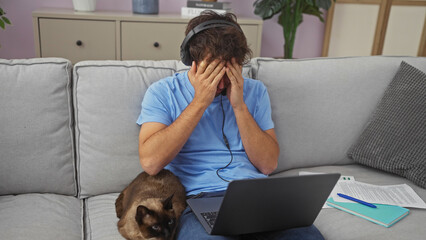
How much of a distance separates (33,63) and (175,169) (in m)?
0.68

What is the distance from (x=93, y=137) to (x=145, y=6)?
1.58 meters

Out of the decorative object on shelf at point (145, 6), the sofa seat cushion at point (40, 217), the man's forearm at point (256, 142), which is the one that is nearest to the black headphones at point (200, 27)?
the man's forearm at point (256, 142)

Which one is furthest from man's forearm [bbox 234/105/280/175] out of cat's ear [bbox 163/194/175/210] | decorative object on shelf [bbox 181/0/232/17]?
decorative object on shelf [bbox 181/0/232/17]

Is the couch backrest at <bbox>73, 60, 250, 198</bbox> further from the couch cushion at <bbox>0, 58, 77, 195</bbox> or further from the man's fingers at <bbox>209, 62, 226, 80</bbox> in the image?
the man's fingers at <bbox>209, 62, 226, 80</bbox>

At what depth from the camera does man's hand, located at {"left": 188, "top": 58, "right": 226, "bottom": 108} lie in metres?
1.31

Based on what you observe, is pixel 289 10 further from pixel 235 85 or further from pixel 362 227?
pixel 362 227

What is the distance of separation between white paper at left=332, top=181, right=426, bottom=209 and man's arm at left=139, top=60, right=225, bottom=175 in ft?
2.11

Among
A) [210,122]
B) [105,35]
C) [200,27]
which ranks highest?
[200,27]

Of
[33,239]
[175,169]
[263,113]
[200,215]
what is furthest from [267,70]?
[33,239]

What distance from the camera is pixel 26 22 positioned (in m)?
3.02

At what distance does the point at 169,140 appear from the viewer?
4.26 feet

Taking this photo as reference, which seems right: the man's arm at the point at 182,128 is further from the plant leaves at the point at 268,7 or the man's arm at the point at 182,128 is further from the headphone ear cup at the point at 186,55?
the plant leaves at the point at 268,7

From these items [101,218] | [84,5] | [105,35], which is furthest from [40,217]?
[84,5]

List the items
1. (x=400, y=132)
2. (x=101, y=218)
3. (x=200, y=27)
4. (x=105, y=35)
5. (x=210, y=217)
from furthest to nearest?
(x=105, y=35) → (x=400, y=132) → (x=101, y=218) → (x=200, y=27) → (x=210, y=217)
